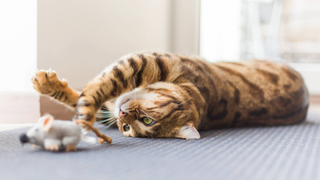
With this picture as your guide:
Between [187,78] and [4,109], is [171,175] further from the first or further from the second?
[4,109]

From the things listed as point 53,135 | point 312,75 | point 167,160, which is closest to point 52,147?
point 53,135

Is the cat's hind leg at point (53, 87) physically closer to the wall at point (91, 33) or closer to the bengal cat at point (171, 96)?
the bengal cat at point (171, 96)

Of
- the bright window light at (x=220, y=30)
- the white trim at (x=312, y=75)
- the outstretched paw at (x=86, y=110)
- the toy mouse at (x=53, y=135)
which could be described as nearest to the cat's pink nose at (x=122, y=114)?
the outstretched paw at (x=86, y=110)

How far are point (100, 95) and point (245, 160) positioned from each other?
1.82 ft

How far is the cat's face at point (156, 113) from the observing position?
117cm

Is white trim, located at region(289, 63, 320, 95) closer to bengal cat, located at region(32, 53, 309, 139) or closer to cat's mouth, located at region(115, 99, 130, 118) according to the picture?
bengal cat, located at region(32, 53, 309, 139)

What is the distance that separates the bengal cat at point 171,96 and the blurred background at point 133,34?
432mm

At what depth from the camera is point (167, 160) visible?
831 millimetres

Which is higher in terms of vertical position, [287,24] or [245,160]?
[287,24]

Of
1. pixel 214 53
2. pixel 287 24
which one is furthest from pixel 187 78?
pixel 287 24

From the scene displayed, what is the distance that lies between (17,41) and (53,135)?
0.87m

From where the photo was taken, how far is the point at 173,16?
8.50 feet

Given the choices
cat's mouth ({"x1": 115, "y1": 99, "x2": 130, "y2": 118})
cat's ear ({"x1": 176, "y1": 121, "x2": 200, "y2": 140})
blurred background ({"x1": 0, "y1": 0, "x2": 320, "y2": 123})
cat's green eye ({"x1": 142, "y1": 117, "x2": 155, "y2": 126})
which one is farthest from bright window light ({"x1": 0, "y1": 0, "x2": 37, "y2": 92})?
cat's ear ({"x1": 176, "y1": 121, "x2": 200, "y2": 140})

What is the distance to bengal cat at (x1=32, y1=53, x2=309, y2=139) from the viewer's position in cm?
116
